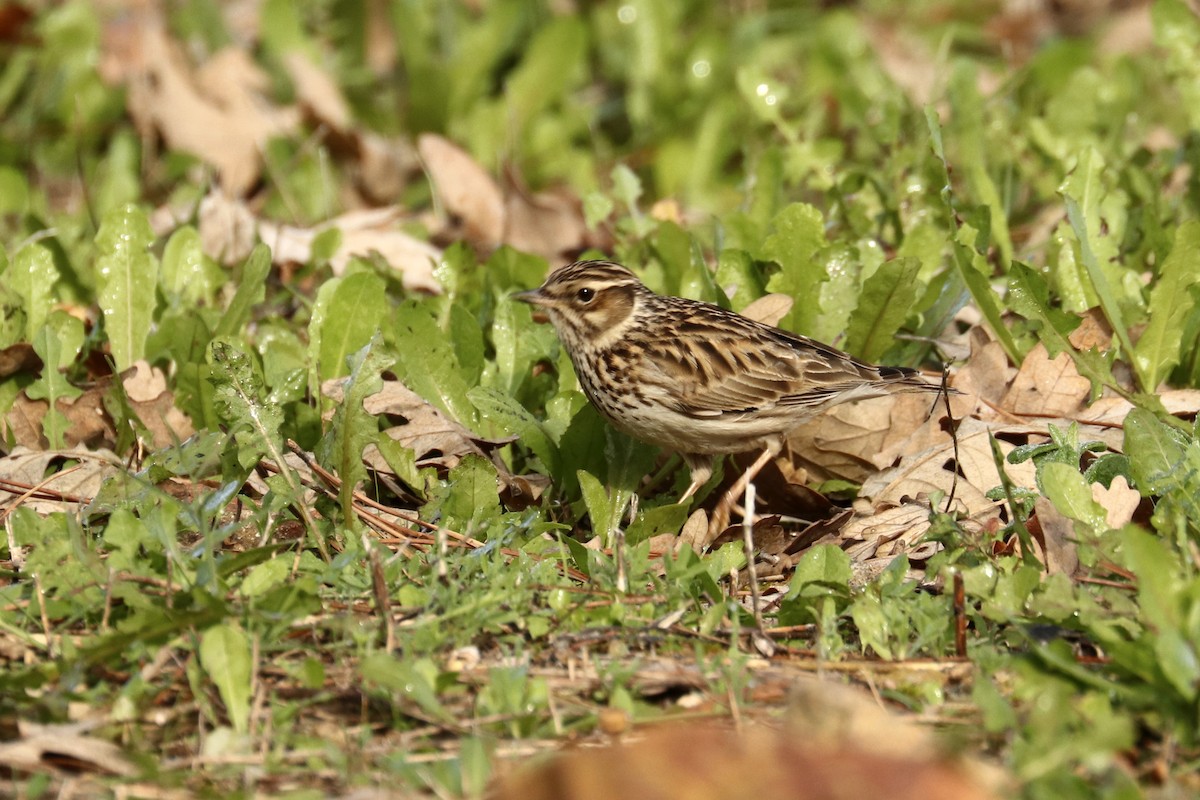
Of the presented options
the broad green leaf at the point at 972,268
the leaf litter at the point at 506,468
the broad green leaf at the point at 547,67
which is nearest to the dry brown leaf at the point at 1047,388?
the leaf litter at the point at 506,468

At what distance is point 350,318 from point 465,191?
2.85 m

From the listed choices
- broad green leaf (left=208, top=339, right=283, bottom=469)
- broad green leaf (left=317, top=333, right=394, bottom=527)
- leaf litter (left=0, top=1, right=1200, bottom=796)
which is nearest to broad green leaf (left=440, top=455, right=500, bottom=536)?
leaf litter (left=0, top=1, right=1200, bottom=796)

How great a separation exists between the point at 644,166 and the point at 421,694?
7.39m

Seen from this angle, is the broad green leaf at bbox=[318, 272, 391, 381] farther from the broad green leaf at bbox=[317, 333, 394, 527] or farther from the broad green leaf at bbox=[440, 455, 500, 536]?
the broad green leaf at bbox=[440, 455, 500, 536]

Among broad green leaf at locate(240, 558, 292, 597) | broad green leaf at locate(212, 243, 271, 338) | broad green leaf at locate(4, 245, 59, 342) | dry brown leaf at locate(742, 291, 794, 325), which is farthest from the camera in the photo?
broad green leaf at locate(4, 245, 59, 342)

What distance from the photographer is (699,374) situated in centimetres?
686

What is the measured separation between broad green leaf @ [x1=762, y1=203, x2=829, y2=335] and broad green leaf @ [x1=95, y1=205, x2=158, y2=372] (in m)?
3.01

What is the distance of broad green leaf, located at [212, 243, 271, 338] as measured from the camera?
23.3ft

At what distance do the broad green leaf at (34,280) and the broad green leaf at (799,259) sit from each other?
11.5 feet

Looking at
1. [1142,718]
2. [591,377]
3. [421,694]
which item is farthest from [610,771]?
[591,377]

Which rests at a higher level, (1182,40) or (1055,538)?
(1182,40)

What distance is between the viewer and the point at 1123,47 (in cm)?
1296

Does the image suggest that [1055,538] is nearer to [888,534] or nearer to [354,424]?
[888,534]

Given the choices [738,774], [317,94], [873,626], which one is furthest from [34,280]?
[738,774]
